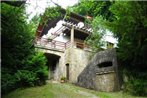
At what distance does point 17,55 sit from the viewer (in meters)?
15.0

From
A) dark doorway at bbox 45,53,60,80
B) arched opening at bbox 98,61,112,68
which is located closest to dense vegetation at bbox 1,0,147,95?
arched opening at bbox 98,61,112,68

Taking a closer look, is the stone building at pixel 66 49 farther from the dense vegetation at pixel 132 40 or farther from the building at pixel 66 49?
the dense vegetation at pixel 132 40

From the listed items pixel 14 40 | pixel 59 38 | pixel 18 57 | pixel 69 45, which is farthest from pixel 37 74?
pixel 59 38

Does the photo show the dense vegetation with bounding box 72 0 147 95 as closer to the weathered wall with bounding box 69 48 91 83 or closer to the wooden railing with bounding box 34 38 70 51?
the weathered wall with bounding box 69 48 91 83

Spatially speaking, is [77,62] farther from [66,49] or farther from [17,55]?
[17,55]

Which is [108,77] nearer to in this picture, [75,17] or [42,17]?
[42,17]

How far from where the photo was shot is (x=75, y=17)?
2809cm

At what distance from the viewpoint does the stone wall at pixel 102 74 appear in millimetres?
18141

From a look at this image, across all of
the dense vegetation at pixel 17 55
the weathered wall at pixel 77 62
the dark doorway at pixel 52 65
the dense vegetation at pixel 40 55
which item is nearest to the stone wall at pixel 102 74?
the dense vegetation at pixel 40 55

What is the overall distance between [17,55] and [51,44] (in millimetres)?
10357

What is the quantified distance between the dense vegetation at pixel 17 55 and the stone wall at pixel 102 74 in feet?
11.9

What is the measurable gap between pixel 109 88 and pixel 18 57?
6.21 m

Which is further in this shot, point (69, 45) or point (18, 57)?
point (69, 45)

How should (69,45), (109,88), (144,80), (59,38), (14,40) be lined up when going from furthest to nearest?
(59,38), (69,45), (109,88), (144,80), (14,40)
